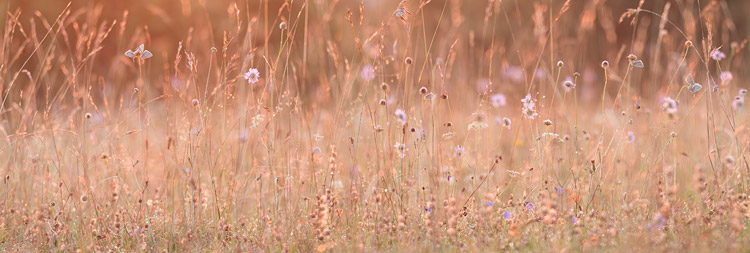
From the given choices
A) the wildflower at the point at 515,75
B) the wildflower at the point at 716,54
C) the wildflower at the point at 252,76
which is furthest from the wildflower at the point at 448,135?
the wildflower at the point at 515,75

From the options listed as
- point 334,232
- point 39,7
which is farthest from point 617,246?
point 39,7

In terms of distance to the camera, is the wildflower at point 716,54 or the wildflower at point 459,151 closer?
the wildflower at point 716,54

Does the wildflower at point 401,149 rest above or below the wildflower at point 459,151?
below

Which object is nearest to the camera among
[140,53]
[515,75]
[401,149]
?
[140,53]

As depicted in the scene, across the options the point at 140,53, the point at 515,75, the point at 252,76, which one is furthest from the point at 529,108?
the point at 515,75

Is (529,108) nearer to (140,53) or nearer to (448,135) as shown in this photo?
(448,135)

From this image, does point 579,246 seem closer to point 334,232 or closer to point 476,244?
point 476,244

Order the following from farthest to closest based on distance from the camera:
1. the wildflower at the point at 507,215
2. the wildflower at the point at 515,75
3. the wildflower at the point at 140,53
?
A: 1. the wildflower at the point at 515,75
2. the wildflower at the point at 507,215
3. the wildflower at the point at 140,53

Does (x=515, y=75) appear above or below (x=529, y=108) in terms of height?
above

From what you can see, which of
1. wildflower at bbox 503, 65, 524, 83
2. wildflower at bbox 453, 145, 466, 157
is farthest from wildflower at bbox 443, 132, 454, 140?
wildflower at bbox 503, 65, 524, 83

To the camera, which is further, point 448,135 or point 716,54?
point 716,54

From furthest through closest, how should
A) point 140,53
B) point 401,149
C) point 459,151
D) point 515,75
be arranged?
point 515,75, point 459,151, point 401,149, point 140,53

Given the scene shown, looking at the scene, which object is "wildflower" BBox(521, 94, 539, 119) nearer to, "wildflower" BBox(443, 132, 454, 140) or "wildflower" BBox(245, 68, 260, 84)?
"wildflower" BBox(443, 132, 454, 140)

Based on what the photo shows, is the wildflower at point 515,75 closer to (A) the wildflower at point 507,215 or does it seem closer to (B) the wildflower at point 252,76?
(A) the wildflower at point 507,215
